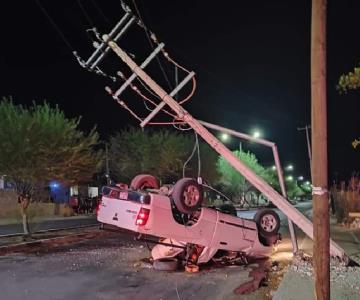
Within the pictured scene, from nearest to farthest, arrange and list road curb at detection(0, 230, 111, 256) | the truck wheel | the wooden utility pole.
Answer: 1. the wooden utility pole
2. the truck wheel
3. road curb at detection(0, 230, 111, 256)

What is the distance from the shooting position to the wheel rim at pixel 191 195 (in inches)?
459

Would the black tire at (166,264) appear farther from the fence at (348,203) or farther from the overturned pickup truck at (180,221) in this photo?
the fence at (348,203)

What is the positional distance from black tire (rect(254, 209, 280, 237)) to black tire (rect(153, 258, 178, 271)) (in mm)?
2491

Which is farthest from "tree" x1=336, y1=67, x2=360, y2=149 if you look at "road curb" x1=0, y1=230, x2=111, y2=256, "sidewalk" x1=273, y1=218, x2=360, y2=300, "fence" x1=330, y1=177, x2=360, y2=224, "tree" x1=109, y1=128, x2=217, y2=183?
"tree" x1=109, y1=128, x2=217, y2=183

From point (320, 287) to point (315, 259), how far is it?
27 centimetres

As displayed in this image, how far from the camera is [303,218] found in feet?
40.6

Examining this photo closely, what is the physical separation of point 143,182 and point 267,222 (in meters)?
3.42

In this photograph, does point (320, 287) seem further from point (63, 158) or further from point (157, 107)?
point (63, 158)

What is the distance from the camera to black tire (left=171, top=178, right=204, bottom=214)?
11.5 metres

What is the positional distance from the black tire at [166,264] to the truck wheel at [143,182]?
71.8 inches

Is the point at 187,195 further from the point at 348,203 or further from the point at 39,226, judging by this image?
the point at 39,226

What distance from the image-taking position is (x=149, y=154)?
146ft

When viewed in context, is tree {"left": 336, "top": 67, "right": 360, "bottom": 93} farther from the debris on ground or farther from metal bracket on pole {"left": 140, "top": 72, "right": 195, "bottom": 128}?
metal bracket on pole {"left": 140, "top": 72, "right": 195, "bottom": 128}

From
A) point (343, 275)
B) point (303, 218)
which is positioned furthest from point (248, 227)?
point (343, 275)
